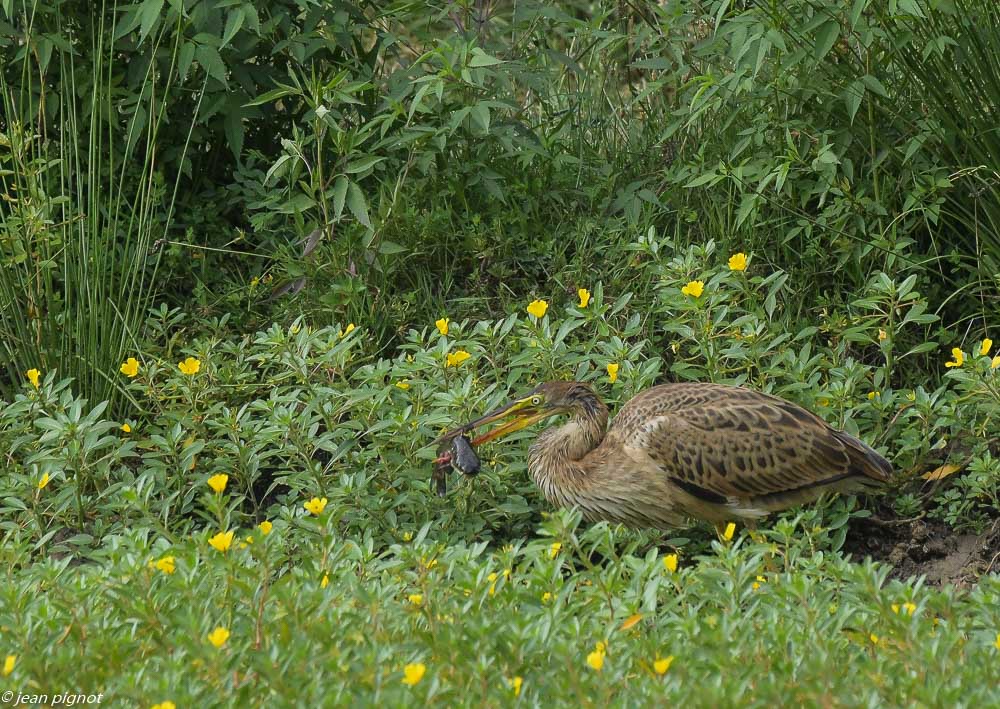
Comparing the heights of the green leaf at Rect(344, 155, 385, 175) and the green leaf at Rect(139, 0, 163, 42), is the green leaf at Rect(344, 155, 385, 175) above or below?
below

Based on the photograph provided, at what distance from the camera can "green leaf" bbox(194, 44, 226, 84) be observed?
5.93m

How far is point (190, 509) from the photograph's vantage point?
5.01 m

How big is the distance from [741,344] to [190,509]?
2.11 m

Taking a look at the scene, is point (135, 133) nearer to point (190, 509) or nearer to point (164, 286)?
point (164, 286)

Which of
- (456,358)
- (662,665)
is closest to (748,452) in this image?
(456,358)

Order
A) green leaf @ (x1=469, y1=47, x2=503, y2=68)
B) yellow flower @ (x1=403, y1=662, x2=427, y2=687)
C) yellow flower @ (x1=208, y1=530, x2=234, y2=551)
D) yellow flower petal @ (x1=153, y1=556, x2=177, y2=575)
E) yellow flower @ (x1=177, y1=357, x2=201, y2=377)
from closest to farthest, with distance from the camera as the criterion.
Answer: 1. yellow flower @ (x1=403, y1=662, x2=427, y2=687)
2. yellow flower @ (x1=208, y1=530, x2=234, y2=551)
3. yellow flower petal @ (x1=153, y1=556, x2=177, y2=575)
4. yellow flower @ (x1=177, y1=357, x2=201, y2=377)
5. green leaf @ (x1=469, y1=47, x2=503, y2=68)

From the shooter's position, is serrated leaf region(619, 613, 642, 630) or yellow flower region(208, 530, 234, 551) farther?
yellow flower region(208, 530, 234, 551)

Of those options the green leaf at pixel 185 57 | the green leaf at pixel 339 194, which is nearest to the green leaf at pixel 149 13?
the green leaf at pixel 185 57

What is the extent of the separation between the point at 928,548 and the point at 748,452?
0.73 metres

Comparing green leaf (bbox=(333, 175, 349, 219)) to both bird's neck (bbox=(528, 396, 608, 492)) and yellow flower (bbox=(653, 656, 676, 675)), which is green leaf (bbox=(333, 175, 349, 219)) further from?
yellow flower (bbox=(653, 656, 676, 675))

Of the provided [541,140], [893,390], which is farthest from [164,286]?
[893,390]

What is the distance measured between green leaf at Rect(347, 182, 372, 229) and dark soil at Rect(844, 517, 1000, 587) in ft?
7.52

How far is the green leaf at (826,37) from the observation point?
17.7 feet

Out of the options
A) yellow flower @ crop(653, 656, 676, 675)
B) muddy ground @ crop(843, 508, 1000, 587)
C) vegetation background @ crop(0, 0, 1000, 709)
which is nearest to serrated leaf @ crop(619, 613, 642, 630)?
vegetation background @ crop(0, 0, 1000, 709)
